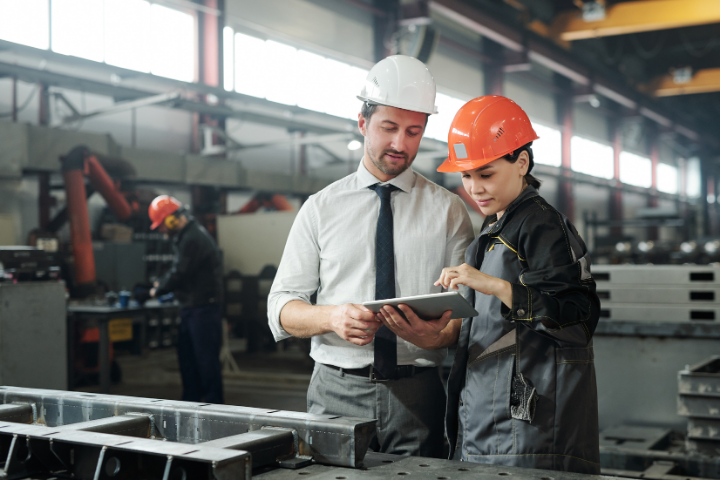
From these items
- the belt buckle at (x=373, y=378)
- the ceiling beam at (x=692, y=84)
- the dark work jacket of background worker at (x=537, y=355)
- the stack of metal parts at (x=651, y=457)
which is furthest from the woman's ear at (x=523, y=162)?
the ceiling beam at (x=692, y=84)

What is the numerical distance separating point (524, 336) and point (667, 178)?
22160 millimetres

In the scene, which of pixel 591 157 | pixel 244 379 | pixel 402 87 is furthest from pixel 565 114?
pixel 402 87

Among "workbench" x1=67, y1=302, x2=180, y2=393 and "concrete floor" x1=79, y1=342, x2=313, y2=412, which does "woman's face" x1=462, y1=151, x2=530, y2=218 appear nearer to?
"concrete floor" x1=79, y1=342, x2=313, y2=412

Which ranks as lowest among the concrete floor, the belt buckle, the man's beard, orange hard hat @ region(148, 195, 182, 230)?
the concrete floor

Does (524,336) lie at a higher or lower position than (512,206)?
lower

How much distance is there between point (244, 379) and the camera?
6703 millimetres

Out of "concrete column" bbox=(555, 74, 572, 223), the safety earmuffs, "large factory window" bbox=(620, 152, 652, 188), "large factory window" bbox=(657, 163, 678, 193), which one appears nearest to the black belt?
the safety earmuffs

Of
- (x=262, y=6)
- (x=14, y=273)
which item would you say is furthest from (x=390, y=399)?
(x=262, y=6)

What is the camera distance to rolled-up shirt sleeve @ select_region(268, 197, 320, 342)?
1.72 m

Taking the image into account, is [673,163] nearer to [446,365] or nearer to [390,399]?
[446,365]

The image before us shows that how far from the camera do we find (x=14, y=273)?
461cm

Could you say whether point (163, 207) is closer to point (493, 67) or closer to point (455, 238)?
point (455, 238)

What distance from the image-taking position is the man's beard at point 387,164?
Answer: 1718 mm

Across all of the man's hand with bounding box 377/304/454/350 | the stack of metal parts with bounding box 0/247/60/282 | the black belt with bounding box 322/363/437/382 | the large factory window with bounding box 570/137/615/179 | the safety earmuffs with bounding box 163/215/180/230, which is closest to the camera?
the man's hand with bounding box 377/304/454/350
